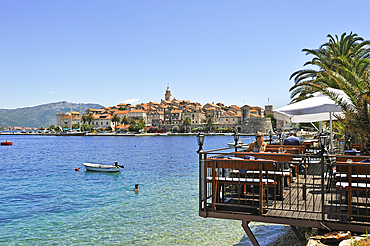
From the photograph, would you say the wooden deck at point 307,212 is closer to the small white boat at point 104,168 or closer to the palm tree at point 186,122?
the small white boat at point 104,168

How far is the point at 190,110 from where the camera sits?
564ft

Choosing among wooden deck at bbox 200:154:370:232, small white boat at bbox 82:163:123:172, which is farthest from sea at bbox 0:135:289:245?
small white boat at bbox 82:163:123:172

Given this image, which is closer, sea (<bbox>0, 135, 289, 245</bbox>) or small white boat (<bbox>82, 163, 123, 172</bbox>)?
sea (<bbox>0, 135, 289, 245</bbox>)

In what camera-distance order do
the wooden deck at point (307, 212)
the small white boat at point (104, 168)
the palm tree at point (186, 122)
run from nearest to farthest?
the wooden deck at point (307, 212) < the small white boat at point (104, 168) < the palm tree at point (186, 122)

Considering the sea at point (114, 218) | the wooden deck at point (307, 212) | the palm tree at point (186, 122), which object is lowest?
the sea at point (114, 218)

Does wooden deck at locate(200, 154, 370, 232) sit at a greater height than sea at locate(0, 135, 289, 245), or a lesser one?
greater

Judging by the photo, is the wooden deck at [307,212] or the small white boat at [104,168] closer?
the wooden deck at [307,212]

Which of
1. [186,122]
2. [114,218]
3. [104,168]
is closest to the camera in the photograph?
[114,218]

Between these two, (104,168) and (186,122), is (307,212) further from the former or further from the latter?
(186,122)

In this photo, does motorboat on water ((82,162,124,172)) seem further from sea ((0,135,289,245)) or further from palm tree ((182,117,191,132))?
palm tree ((182,117,191,132))

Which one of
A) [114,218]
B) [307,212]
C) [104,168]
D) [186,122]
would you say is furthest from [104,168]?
[186,122]

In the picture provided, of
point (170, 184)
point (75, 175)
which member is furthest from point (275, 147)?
point (75, 175)

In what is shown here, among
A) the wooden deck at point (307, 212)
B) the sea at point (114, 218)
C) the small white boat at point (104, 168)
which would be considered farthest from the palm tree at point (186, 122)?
the wooden deck at point (307, 212)

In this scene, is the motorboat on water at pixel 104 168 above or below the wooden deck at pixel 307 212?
below
